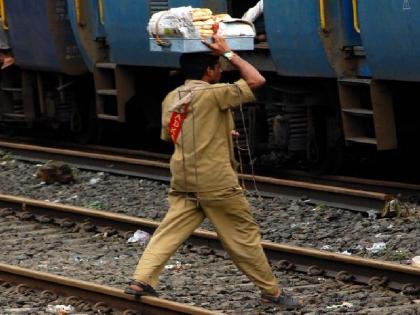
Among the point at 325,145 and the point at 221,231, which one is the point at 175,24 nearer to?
the point at 221,231

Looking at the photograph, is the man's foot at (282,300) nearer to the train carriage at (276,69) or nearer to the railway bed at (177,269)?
the railway bed at (177,269)

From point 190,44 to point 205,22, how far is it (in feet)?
0.94

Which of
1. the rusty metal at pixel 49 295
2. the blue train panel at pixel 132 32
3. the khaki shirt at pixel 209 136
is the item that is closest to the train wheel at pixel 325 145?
the blue train panel at pixel 132 32

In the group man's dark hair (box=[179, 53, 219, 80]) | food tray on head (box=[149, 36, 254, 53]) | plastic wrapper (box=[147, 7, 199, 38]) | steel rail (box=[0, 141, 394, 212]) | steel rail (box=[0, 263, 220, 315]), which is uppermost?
plastic wrapper (box=[147, 7, 199, 38])

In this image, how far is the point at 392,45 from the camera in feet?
35.4

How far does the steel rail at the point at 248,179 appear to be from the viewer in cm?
1084

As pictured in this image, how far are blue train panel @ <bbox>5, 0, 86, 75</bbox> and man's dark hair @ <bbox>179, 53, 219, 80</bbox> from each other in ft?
27.4

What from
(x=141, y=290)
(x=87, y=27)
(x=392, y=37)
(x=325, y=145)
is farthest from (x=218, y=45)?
(x=87, y=27)

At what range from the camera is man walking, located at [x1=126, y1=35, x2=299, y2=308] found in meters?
7.49

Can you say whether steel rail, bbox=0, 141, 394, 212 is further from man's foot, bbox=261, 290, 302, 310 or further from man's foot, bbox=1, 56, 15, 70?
man's foot, bbox=261, 290, 302, 310

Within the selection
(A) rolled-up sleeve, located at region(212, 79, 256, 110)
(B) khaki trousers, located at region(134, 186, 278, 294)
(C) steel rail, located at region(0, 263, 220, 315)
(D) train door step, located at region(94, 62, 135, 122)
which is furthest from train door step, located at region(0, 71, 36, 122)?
(A) rolled-up sleeve, located at region(212, 79, 256, 110)

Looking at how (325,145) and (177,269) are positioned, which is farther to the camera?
(325,145)

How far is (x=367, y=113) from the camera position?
11422 millimetres

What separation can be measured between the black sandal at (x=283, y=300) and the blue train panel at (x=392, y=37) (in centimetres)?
336
